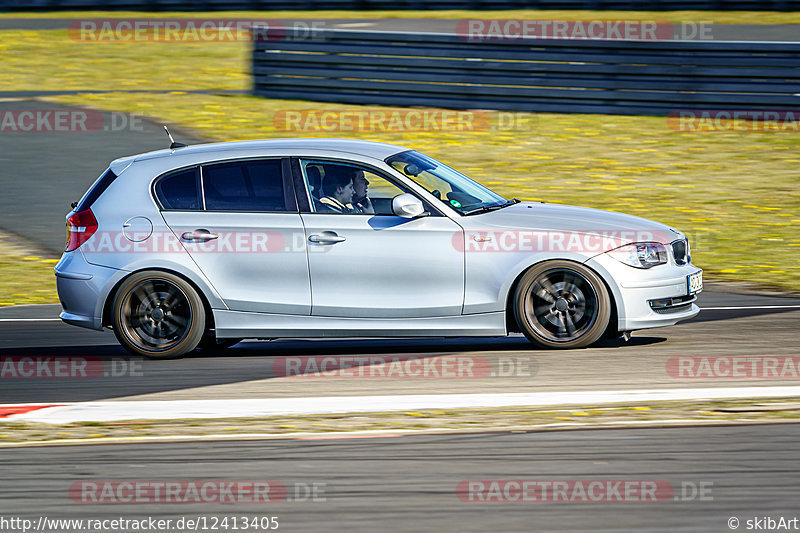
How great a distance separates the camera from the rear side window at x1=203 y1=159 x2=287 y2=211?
850 cm

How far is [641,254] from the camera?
825 cm

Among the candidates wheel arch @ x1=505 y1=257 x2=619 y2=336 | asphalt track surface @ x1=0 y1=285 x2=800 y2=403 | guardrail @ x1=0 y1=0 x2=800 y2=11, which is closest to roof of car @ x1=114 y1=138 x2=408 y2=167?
wheel arch @ x1=505 y1=257 x2=619 y2=336

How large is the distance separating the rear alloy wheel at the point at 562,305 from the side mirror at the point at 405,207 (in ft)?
2.92

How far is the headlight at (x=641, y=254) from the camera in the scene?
8172 millimetres

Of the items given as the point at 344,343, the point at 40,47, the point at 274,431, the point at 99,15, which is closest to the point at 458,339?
the point at 344,343

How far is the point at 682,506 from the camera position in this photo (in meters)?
5.21

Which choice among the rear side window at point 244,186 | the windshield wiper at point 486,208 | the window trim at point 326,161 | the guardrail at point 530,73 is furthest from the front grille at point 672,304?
the guardrail at point 530,73

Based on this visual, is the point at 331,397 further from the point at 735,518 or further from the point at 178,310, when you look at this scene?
the point at 735,518

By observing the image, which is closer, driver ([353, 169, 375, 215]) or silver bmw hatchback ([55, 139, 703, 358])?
silver bmw hatchback ([55, 139, 703, 358])

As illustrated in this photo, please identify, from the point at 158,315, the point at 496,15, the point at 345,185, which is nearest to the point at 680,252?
the point at 345,185

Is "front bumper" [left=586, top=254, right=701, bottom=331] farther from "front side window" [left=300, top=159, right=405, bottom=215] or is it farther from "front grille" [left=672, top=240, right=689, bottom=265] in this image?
"front side window" [left=300, top=159, right=405, bottom=215]

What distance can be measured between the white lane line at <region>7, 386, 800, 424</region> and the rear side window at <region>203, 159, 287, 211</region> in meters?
1.74

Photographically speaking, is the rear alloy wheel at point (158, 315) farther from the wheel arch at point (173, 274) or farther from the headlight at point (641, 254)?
the headlight at point (641, 254)

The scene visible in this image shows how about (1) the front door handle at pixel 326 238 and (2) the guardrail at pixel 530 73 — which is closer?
(1) the front door handle at pixel 326 238
